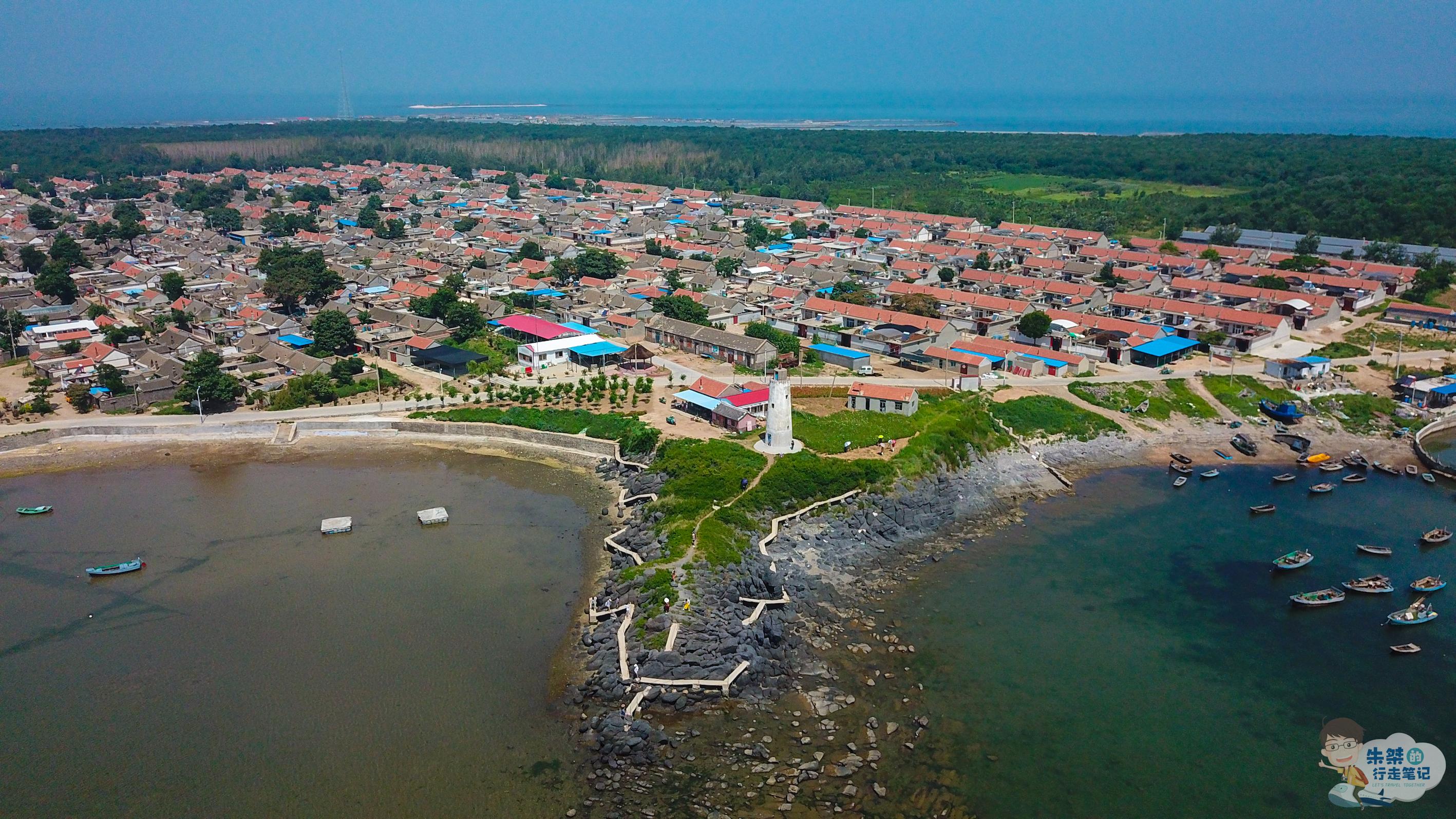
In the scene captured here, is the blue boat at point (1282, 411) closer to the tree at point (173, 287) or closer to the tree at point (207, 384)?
the tree at point (207, 384)

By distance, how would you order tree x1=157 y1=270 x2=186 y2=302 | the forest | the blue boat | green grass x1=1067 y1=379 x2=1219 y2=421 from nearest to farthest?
the blue boat
green grass x1=1067 y1=379 x2=1219 y2=421
tree x1=157 y1=270 x2=186 y2=302
the forest

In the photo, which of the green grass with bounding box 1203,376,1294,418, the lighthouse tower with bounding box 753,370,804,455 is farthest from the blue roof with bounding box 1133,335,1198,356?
the lighthouse tower with bounding box 753,370,804,455

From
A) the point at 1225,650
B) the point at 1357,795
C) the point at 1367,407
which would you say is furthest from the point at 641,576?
the point at 1367,407

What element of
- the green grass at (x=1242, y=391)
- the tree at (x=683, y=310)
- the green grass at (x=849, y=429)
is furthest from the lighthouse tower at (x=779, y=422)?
the green grass at (x=1242, y=391)

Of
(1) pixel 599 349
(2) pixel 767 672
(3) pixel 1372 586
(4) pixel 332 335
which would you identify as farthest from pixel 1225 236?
(2) pixel 767 672

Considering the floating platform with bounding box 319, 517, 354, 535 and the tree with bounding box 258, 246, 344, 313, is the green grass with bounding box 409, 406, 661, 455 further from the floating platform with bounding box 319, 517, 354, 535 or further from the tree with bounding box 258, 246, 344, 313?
the tree with bounding box 258, 246, 344, 313

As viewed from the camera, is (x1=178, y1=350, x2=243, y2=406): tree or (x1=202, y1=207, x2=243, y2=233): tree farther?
(x1=202, y1=207, x2=243, y2=233): tree

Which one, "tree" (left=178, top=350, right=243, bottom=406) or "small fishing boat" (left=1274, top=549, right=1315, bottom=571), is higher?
"tree" (left=178, top=350, right=243, bottom=406)
